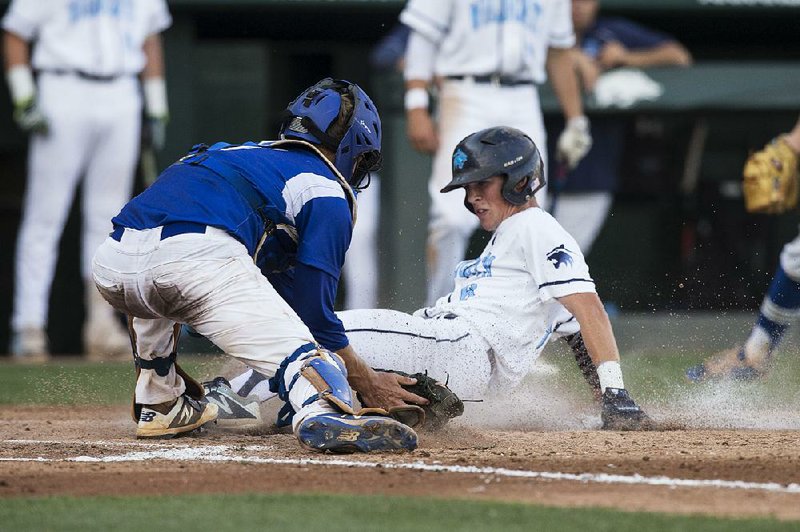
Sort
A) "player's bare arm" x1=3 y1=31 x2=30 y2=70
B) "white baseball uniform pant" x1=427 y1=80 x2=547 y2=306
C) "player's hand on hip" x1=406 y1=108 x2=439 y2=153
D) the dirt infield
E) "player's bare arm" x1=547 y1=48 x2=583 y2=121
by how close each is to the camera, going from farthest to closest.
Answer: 1. "player's bare arm" x1=3 y1=31 x2=30 y2=70
2. "player's bare arm" x1=547 y1=48 x2=583 y2=121
3. "player's hand on hip" x1=406 y1=108 x2=439 y2=153
4. "white baseball uniform pant" x1=427 y1=80 x2=547 y2=306
5. the dirt infield

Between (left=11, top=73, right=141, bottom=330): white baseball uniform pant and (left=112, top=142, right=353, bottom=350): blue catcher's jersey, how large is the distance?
423 cm

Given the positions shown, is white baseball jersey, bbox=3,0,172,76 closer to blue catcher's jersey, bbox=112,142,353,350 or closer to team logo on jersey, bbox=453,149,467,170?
team logo on jersey, bbox=453,149,467,170

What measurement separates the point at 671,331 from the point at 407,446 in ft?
17.4

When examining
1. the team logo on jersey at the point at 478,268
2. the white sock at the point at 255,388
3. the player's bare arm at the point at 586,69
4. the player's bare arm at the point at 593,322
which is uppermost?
the player's bare arm at the point at 586,69

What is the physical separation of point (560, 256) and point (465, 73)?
3.10 metres

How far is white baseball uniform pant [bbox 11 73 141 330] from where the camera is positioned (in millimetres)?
8414

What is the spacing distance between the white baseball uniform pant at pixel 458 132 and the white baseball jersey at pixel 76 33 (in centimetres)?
207

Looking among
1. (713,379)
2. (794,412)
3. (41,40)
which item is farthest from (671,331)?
(41,40)

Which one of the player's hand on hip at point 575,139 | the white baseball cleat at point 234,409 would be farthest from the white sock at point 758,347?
the white baseball cleat at point 234,409

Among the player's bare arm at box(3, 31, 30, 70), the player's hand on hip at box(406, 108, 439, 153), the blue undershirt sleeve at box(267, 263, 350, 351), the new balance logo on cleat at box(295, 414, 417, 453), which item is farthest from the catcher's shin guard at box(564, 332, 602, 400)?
the player's bare arm at box(3, 31, 30, 70)

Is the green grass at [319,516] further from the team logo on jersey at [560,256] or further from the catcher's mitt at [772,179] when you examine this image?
the catcher's mitt at [772,179]

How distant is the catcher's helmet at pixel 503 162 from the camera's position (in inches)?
199

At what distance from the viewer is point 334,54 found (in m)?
9.82

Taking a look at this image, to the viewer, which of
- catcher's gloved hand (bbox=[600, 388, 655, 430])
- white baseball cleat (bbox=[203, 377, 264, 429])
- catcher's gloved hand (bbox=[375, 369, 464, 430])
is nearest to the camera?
catcher's gloved hand (bbox=[375, 369, 464, 430])
